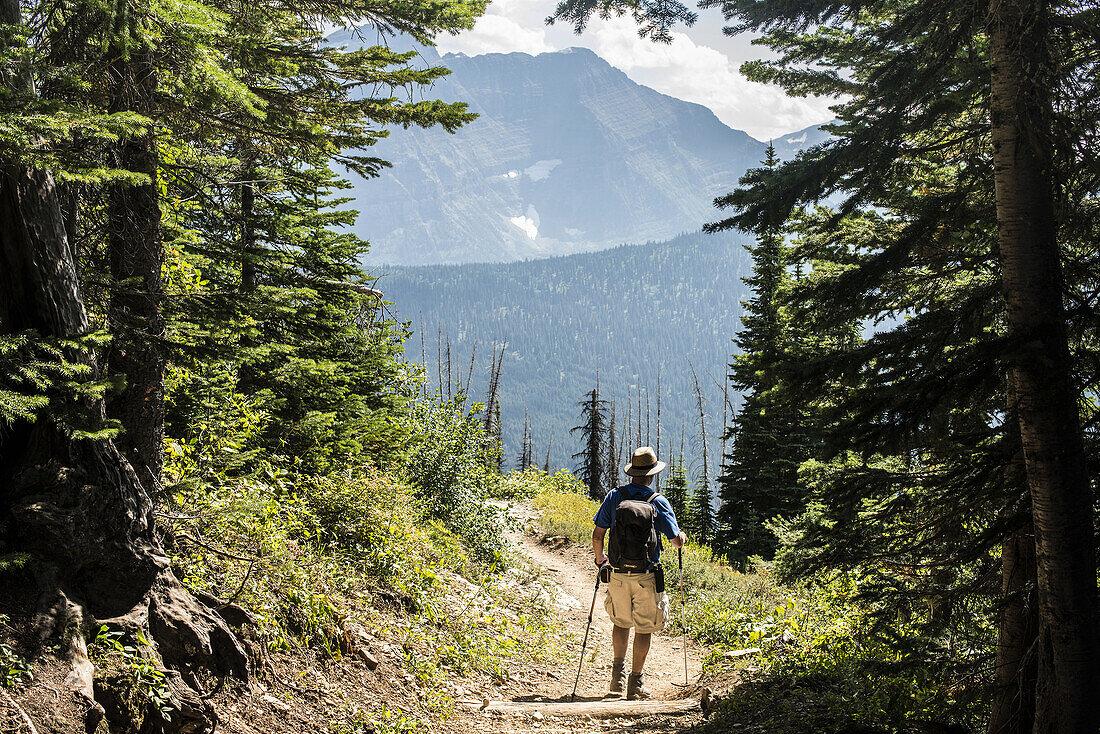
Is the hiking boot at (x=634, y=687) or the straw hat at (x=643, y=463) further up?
the straw hat at (x=643, y=463)

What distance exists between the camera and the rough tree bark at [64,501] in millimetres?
3547

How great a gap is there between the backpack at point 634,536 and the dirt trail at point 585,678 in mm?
1259

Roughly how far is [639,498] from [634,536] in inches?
18.4

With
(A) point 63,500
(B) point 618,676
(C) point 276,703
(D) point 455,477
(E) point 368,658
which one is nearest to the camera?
(A) point 63,500

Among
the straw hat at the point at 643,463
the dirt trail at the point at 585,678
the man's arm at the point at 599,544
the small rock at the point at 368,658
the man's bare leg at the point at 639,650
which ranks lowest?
the dirt trail at the point at 585,678

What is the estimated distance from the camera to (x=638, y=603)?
6.54 meters

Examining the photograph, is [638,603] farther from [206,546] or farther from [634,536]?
[206,546]

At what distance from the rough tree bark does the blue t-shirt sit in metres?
3.81

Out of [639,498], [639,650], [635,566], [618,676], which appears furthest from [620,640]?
[639,498]

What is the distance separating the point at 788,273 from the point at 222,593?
19759 millimetres

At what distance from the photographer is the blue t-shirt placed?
657 cm

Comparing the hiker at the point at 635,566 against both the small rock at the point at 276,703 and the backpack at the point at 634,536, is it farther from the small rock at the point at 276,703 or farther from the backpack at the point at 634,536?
the small rock at the point at 276,703

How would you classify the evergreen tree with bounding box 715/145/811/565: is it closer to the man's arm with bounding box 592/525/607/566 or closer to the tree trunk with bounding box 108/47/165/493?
the man's arm with bounding box 592/525/607/566

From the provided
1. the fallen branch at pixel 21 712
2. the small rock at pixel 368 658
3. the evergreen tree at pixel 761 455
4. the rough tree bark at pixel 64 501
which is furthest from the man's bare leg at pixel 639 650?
the evergreen tree at pixel 761 455
